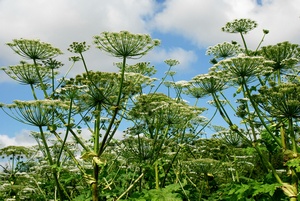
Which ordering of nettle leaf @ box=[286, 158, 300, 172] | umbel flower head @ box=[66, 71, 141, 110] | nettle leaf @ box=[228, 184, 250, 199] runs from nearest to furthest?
nettle leaf @ box=[286, 158, 300, 172]
nettle leaf @ box=[228, 184, 250, 199]
umbel flower head @ box=[66, 71, 141, 110]

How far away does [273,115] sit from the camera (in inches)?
321

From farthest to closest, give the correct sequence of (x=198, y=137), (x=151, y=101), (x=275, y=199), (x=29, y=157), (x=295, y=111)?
(x=29, y=157)
(x=198, y=137)
(x=151, y=101)
(x=275, y=199)
(x=295, y=111)

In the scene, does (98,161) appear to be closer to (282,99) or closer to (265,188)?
(265,188)

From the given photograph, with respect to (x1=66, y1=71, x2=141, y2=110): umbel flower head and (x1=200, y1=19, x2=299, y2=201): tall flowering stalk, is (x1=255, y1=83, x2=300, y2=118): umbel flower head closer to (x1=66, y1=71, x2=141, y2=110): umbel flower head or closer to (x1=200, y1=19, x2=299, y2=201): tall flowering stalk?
(x1=200, y1=19, x2=299, y2=201): tall flowering stalk

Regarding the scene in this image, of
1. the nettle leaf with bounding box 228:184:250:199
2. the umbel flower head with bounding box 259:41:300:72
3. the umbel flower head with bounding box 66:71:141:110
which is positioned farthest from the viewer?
the umbel flower head with bounding box 259:41:300:72

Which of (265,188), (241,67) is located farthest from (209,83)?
(265,188)

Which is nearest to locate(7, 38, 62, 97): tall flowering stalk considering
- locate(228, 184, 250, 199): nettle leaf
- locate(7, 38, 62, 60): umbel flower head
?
locate(7, 38, 62, 60): umbel flower head

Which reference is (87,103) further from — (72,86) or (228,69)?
(228,69)

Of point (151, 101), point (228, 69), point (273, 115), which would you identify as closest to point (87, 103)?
point (151, 101)

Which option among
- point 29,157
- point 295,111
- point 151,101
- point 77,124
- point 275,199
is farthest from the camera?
point 29,157

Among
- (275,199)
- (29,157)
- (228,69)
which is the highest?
(228,69)

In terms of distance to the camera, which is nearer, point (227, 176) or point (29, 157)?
point (227, 176)

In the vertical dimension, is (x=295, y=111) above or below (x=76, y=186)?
above

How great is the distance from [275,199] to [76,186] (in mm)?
5679
